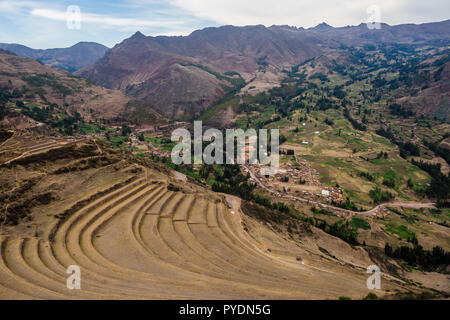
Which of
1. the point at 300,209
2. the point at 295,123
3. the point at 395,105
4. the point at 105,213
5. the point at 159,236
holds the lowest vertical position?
the point at 300,209

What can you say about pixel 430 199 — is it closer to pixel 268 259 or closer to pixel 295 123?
pixel 268 259

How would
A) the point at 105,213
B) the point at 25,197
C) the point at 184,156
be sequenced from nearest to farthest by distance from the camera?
the point at 25,197
the point at 105,213
the point at 184,156

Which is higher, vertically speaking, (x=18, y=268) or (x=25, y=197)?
(x=25, y=197)

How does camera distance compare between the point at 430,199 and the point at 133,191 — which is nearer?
the point at 133,191

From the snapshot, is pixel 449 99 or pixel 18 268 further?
pixel 449 99

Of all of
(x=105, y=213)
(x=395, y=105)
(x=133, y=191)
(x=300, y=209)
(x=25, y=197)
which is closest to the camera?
(x=25, y=197)
